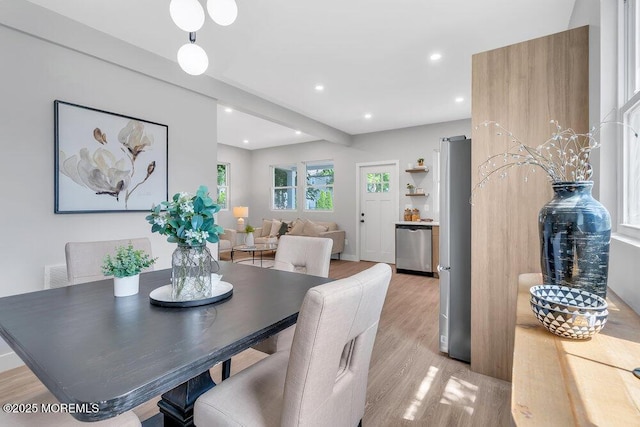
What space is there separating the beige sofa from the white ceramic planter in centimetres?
464

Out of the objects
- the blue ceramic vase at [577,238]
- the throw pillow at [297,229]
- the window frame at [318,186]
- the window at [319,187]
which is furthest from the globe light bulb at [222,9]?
the window at [319,187]

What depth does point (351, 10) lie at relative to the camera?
7.76 ft

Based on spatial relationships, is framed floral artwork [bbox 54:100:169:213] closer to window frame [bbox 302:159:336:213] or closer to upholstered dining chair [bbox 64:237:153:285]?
upholstered dining chair [bbox 64:237:153:285]

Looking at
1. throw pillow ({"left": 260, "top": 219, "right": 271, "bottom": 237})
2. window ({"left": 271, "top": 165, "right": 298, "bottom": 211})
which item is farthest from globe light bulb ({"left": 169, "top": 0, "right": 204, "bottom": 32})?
window ({"left": 271, "top": 165, "right": 298, "bottom": 211})

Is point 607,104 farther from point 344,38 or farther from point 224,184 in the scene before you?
point 224,184

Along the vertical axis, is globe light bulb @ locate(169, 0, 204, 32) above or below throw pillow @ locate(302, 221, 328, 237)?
above

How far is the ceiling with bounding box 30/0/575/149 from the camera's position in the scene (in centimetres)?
232

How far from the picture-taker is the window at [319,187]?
6.99 meters

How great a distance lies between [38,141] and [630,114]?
12.0ft

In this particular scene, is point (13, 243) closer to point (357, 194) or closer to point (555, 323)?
point (555, 323)

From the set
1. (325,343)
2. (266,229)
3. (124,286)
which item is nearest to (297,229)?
(266,229)

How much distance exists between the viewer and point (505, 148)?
1.95m

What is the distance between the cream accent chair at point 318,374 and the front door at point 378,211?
16.9 ft

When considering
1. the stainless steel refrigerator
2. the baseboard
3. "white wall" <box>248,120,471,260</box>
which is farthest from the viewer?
"white wall" <box>248,120,471,260</box>
